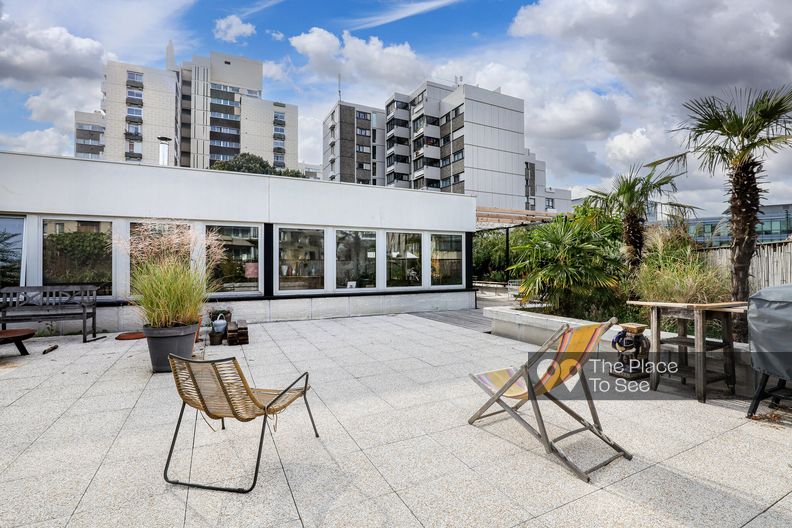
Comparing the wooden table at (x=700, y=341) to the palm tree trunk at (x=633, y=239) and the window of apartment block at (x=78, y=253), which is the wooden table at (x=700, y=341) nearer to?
the palm tree trunk at (x=633, y=239)

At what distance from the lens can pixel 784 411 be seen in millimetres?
3348

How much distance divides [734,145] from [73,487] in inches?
275

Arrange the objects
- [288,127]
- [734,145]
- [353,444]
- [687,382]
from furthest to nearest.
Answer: [288,127]
[734,145]
[687,382]
[353,444]

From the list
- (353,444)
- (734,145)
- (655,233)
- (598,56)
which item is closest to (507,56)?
(598,56)

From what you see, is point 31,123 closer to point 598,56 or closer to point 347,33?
point 347,33

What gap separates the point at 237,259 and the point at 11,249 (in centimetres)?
383

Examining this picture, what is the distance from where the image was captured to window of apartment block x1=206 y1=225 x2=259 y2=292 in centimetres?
860

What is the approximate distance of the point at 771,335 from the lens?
3.04 metres

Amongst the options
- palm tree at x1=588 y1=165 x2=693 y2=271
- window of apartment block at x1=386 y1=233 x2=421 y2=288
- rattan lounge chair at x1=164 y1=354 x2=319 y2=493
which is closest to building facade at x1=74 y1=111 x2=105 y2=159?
window of apartment block at x1=386 y1=233 x2=421 y2=288

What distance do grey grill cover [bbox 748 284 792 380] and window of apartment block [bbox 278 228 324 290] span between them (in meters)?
7.83

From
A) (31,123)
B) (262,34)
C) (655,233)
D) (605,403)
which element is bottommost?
(605,403)

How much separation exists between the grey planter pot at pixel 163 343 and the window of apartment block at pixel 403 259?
594 cm

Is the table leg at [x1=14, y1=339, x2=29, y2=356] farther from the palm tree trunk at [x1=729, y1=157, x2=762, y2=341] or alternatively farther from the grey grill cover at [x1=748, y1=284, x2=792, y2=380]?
the palm tree trunk at [x1=729, y1=157, x2=762, y2=341]

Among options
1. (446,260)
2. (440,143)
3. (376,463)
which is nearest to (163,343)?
(376,463)
